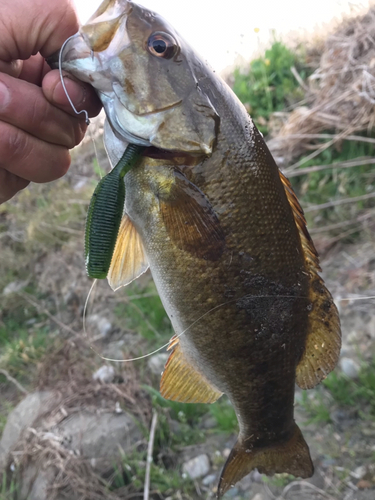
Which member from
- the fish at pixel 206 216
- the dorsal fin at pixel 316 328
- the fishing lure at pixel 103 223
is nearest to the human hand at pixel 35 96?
the fish at pixel 206 216

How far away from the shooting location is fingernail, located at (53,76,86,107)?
1144mm

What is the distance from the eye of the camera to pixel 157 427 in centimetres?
268

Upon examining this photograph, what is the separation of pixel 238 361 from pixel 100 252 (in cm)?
64

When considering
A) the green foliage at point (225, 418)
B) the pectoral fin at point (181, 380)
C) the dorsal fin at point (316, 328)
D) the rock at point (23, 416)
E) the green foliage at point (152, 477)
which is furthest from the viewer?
the rock at point (23, 416)

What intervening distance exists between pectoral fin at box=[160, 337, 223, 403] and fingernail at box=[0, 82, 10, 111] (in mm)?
952

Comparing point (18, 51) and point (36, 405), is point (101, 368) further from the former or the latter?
point (18, 51)

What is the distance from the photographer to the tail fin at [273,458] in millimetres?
1538

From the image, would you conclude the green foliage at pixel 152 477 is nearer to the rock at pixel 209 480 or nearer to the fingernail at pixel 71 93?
the rock at pixel 209 480

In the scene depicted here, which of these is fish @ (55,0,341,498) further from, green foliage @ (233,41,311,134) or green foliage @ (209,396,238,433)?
green foliage @ (233,41,311,134)

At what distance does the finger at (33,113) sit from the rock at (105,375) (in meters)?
2.16

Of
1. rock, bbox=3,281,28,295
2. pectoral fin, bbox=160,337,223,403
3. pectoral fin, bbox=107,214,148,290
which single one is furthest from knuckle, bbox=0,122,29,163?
rock, bbox=3,281,28,295

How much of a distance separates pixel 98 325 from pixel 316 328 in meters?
2.77

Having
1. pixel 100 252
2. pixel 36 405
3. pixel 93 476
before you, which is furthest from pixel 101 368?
pixel 100 252

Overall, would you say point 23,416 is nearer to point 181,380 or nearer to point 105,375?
point 105,375
